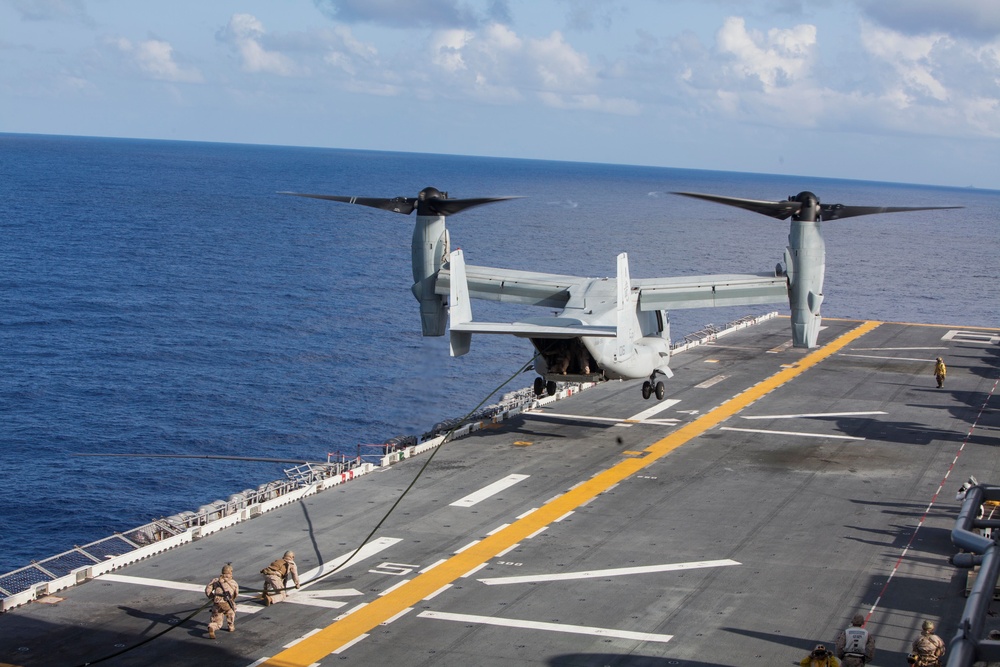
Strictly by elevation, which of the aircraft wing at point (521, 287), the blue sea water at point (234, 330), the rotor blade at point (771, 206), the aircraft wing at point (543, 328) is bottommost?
the blue sea water at point (234, 330)

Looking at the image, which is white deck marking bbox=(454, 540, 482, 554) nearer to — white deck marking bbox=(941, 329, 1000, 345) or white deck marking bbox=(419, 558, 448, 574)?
white deck marking bbox=(419, 558, 448, 574)

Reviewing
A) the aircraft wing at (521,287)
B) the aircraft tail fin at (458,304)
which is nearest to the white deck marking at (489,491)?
the aircraft tail fin at (458,304)

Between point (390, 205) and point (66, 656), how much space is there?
22311 mm

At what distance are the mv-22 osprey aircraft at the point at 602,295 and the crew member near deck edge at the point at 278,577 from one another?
10.2 m

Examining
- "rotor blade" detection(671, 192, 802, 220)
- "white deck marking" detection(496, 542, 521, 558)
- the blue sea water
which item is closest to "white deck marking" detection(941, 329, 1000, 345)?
the blue sea water

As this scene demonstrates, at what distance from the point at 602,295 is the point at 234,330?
54.0 metres

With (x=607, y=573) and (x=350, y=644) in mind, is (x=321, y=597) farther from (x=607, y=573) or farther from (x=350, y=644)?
(x=607, y=573)

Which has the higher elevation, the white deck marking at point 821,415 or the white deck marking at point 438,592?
the white deck marking at point 821,415

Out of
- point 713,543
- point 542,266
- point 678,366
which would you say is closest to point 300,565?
point 713,543

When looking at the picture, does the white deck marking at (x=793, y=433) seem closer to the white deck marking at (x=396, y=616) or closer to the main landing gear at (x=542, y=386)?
the main landing gear at (x=542, y=386)

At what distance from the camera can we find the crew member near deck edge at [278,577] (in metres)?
25.9

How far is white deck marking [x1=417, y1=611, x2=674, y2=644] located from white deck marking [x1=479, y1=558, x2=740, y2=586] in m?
2.36

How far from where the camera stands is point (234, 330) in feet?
288

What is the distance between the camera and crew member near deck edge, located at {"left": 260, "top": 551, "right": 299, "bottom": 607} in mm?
25875
